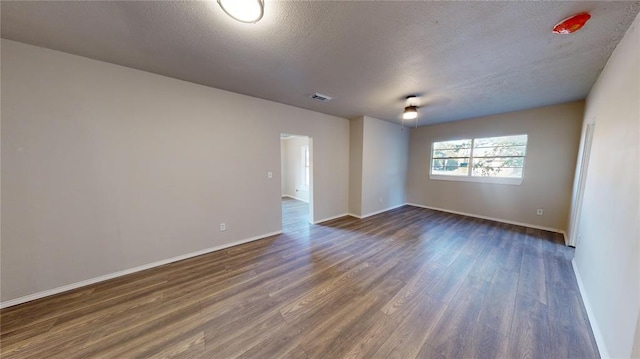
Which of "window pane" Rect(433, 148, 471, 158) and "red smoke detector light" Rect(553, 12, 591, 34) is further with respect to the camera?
"window pane" Rect(433, 148, 471, 158)

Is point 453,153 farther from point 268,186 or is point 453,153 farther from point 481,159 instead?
point 268,186

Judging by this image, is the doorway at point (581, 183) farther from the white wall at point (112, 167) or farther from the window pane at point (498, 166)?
the white wall at point (112, 167)

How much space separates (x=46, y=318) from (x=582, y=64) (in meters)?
5.92

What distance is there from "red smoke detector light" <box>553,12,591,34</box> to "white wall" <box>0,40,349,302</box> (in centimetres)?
338

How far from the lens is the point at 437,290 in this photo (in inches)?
82.0

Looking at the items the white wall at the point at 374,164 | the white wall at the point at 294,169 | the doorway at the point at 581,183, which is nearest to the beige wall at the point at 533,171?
the doorway at the point at 581,183

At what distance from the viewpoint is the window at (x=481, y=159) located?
4.16 metres

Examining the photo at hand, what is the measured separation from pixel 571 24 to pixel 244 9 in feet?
8.12

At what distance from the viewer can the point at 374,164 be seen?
4.86 m

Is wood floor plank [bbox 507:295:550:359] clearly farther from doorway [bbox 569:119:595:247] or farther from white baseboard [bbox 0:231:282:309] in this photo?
white baseboard [bbox 0:231:282:309]

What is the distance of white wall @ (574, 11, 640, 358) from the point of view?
1169 mm

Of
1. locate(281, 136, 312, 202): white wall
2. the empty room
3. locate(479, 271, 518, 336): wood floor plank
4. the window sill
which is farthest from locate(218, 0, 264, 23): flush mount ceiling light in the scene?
the window sill

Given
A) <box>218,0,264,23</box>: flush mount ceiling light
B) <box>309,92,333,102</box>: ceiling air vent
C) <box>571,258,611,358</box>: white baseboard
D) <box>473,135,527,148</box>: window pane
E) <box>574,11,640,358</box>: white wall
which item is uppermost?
<box>309,92,333,102</box>: ceiling air vent

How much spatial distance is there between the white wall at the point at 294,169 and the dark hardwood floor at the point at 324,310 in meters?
4.18
